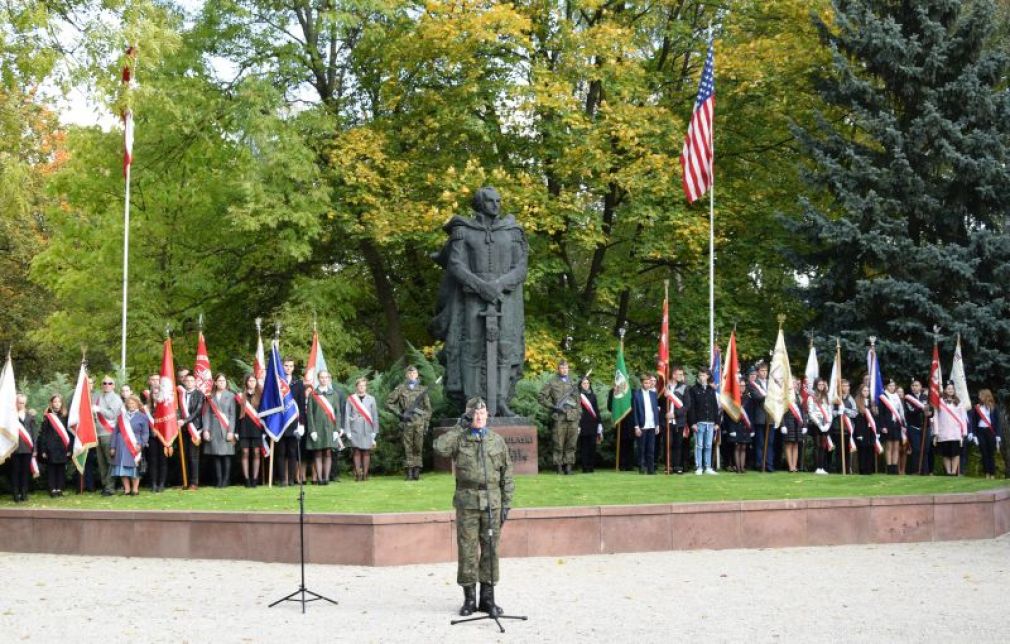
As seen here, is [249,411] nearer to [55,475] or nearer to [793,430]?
[55,475]

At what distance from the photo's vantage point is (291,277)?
33.2 m

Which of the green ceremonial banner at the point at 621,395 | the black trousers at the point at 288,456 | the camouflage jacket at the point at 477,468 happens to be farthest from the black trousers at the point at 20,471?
the green ceremonial banner at the point at 621,395

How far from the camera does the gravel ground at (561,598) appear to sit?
10914mm

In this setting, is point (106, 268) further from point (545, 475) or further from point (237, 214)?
point (545, 475)

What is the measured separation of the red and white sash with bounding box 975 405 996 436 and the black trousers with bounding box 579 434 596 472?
7247 mm

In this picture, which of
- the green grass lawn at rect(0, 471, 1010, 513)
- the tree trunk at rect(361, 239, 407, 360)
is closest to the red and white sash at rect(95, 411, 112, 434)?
the green grass lawn at rect(0, 471, 1010, 513)

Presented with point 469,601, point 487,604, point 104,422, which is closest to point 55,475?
point 104,422

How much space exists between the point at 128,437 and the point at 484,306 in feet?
19.2

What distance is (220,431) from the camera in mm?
20234

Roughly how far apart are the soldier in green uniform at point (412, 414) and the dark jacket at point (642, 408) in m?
3.51

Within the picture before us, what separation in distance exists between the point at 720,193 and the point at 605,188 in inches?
118

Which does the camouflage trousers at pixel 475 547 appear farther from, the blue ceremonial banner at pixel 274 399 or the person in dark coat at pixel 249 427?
the person in dark coat at pixel 249 427

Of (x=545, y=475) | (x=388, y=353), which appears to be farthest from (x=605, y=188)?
(x=545, y=475)

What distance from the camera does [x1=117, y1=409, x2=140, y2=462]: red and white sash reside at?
62.9ft
